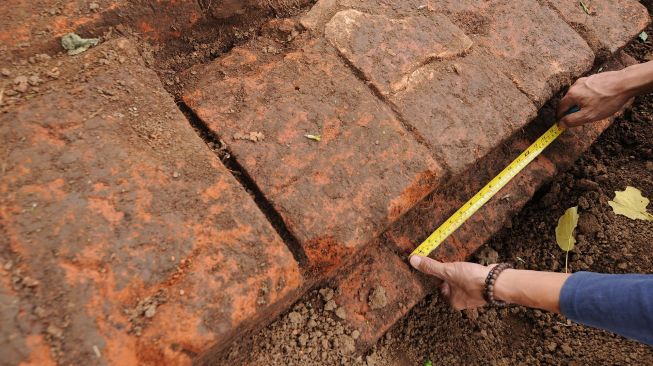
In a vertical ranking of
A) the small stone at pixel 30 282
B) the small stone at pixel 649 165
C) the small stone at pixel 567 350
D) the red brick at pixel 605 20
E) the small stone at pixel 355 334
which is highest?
the red brick at pixel 605 20

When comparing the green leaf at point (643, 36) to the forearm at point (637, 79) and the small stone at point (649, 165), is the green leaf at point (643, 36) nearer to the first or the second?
the small stone at point (649, 165)

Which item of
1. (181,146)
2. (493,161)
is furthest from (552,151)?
(181,146)

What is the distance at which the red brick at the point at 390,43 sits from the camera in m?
1.52

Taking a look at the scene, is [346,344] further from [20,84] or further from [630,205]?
[630,205]

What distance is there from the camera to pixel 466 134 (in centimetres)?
152

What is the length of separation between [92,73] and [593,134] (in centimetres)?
210

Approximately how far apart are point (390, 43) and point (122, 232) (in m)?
1.08

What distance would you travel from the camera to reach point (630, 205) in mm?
2025

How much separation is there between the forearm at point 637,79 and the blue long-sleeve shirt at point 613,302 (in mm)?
875

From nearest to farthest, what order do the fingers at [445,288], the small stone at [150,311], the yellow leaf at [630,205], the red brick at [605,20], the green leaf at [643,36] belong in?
the small stone at [150,311] < the fingers at [445,288] < the red brick at [605,20] < the yellow leaf at [630,205] < the green leaf at [643,36]

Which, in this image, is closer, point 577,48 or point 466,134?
point 466,134

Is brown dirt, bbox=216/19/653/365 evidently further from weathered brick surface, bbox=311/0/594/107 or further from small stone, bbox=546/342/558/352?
weathered brick surface, bbox=311/0/594/107

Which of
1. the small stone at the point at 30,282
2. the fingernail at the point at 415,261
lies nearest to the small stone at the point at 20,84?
the small stone at the point at 30,282

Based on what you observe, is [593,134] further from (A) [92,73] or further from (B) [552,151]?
(A) [92,73]
